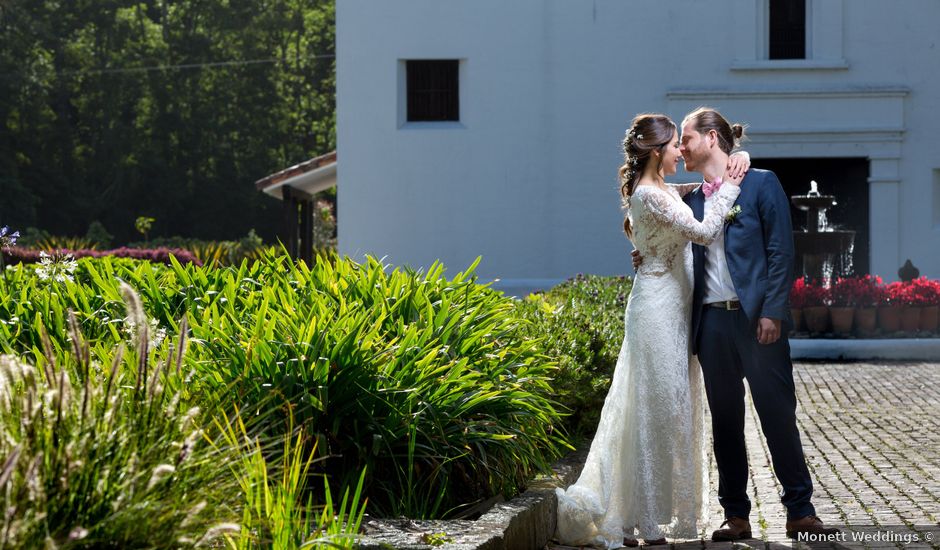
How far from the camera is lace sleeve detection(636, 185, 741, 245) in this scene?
5.99 meters

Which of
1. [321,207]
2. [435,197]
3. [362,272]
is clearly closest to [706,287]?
[362,272]

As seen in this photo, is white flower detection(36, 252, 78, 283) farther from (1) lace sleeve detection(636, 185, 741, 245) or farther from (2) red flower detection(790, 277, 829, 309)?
(2) red flower detection(790, 277, 829, 309)

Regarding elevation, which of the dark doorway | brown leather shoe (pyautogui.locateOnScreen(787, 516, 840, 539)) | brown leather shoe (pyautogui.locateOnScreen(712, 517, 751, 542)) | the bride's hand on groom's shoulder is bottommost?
brown leather shoe (pyautogui.locateOnScreen(712, 517, 751, 542))

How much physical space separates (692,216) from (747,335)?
23.6 inches

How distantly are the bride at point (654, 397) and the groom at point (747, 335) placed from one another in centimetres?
9

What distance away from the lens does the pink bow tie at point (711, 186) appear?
20.3 feet

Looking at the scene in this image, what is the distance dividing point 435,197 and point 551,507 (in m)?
17.1

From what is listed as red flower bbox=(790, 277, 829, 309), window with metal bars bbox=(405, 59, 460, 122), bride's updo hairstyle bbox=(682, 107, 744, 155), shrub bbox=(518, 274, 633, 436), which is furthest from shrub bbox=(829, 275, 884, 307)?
bride's updo hairstyle bbox=(682, 107, 744, 155)

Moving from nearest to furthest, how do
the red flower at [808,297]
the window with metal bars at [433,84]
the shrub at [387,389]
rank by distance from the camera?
the shrub at [387,389]
the red flower at [808,297]
the window with metal bars at [433,84]

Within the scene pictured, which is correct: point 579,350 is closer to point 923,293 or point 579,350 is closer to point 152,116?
point 923,293

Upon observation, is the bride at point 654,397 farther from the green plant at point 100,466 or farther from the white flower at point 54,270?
the white flower at point 54,270

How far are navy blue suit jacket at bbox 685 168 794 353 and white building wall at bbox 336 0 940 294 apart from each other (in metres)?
16.7

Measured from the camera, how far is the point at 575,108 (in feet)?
74.8

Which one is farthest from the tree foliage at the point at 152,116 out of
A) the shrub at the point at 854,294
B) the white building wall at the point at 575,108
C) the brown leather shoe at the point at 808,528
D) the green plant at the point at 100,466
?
the green plant at the point at 100,466
